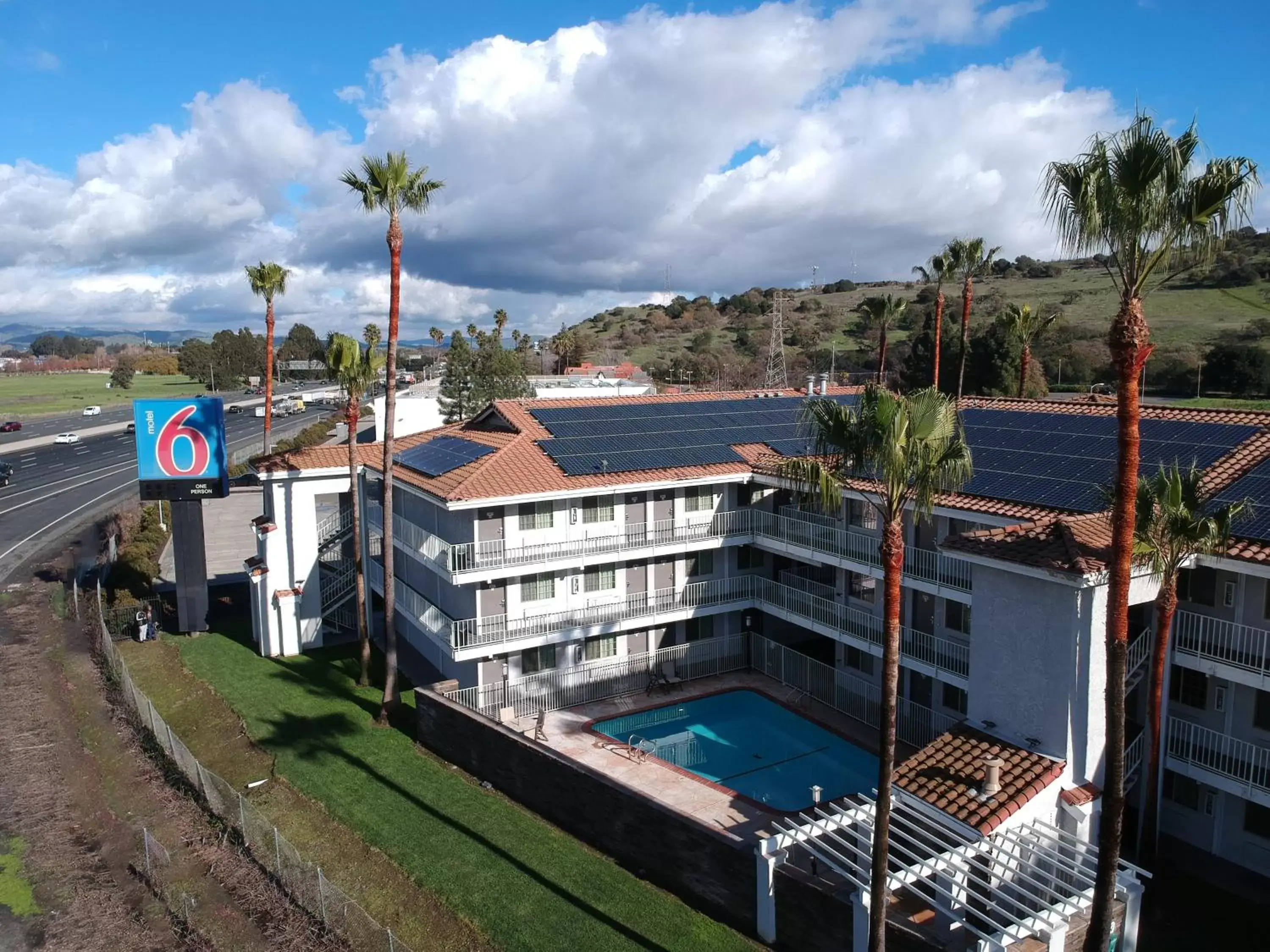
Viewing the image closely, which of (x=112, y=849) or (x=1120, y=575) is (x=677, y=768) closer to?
(x=112, y=849)

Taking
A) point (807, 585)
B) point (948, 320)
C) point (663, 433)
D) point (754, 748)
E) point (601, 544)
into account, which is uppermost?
point (948, 320)

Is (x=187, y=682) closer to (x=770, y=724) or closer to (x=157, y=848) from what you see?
(x=157, y=848)

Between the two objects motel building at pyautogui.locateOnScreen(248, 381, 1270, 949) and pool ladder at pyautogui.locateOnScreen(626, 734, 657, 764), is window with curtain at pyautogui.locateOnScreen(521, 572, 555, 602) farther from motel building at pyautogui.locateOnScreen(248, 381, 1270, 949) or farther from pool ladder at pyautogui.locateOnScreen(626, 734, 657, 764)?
pool ladder at pyautogui.locateOnScreen(626, 734, 657, 764)

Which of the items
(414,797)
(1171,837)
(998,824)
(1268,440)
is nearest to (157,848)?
(414,797)

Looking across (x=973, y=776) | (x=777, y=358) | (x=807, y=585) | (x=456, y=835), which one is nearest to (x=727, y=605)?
(x=807, y=585)

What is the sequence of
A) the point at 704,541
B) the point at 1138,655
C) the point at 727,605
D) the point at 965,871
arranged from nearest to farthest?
1. the point at 965,871
2. the point at 1138,655
3. the point at 704,541
4. the point at 727,605

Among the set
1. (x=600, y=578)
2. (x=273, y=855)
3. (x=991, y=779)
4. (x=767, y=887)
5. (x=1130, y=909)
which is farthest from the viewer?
(x=600, y=578)
